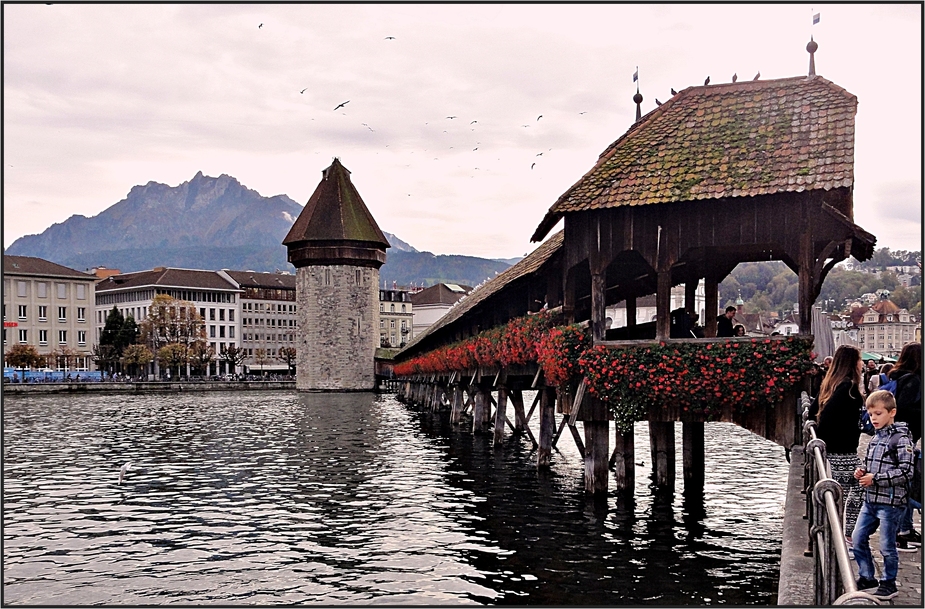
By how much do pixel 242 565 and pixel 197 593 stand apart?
122cm

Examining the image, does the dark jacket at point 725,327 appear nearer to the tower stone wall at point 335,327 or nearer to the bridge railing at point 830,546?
the bridge railing at point 830,546

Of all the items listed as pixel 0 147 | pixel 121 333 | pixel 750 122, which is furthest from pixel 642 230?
pixel 121 333

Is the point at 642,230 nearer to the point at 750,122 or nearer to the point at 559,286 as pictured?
the point at 750,122

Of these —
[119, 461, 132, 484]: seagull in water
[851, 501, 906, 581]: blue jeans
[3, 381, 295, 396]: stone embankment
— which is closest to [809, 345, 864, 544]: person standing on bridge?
[851, 501, 906, 581]: blue jeans

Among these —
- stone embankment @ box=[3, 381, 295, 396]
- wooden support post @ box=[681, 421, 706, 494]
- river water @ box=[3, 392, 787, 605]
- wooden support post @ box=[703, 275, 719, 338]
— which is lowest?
stone embankment @ box=[3, 381, 295, 396]

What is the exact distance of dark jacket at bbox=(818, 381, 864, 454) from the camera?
739 centimetres

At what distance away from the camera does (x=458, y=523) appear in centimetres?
1324

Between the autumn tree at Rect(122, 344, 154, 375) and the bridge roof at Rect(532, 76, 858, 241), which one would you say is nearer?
the bridge roof at Rect(532, 76, 858, 241)

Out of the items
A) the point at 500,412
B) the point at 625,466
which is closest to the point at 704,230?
the point at 625,466

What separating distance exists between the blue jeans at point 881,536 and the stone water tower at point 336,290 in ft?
226

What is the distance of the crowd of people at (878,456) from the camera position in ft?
19.9

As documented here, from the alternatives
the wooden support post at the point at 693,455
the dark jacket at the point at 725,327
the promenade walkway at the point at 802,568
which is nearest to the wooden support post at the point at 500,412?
the wooden support post at the point at 693,455

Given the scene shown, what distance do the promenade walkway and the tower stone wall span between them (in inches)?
2655

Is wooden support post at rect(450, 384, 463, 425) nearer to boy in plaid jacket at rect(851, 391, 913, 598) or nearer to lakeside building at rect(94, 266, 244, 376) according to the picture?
boy in plaid jacket at rect(851, 391, 913, 598)
